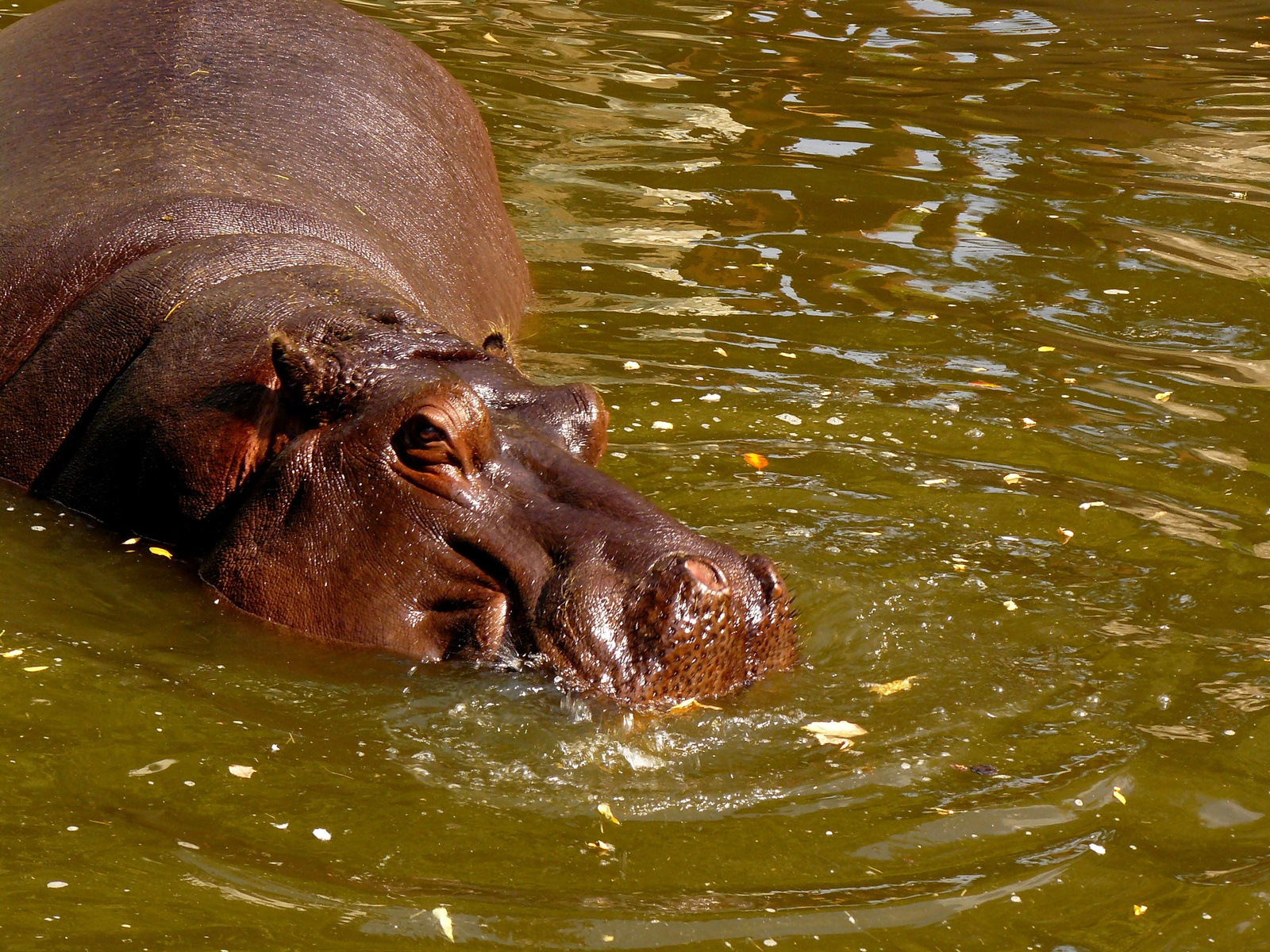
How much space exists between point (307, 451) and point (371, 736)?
2.92ft

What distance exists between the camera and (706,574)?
4.09m

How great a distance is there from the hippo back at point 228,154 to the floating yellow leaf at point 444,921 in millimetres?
2861

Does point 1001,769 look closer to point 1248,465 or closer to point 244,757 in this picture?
point 244,757

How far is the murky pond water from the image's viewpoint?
339cm

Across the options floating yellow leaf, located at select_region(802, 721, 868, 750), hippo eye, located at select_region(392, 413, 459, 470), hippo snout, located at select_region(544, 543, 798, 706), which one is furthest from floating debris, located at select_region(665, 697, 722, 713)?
hippo eye, located at select_region(392, 413, 459, 470)

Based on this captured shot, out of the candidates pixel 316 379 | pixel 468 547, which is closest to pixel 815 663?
pixel 468 547

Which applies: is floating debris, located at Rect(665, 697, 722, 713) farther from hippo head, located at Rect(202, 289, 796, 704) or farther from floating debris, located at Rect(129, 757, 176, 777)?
floating debris, located at Rect(129, 757, 176, 777)

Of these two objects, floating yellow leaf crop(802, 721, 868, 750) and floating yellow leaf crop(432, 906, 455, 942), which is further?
floating yellow leaf crop(802, 721, 868, 750)

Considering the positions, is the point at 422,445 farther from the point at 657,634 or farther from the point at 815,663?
the point at 815,663

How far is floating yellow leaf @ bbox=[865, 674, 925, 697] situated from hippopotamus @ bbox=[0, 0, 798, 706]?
0.88 feet

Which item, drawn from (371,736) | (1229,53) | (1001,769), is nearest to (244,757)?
(371,736)

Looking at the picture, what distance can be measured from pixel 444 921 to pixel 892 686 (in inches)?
66.4

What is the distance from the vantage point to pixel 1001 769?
13.3 ft

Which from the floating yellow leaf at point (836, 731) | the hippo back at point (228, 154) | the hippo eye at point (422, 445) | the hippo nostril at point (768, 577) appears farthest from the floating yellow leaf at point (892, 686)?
Result: the hippo back at point (228, 154)
